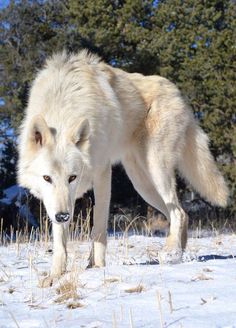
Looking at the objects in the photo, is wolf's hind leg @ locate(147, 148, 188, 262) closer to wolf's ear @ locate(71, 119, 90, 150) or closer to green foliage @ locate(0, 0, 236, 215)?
wolf's ear @ locate(71, 119, 90, 150)

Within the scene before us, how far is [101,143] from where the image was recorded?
17.2ft

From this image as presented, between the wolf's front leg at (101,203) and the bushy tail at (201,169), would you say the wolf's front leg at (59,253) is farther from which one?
the bushy tail at (201,169)

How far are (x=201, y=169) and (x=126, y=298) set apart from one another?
157 inches

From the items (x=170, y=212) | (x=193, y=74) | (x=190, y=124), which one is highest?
(x=193, y=74)

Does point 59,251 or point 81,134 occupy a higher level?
point 81,134

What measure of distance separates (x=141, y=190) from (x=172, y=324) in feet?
14.2

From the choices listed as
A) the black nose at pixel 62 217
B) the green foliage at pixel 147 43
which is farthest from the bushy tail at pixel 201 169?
the green foliage at pixel 147 43

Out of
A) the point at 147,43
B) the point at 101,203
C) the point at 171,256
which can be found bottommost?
the point at 171,256

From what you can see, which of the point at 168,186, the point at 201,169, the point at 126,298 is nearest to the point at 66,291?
the point at 126,298

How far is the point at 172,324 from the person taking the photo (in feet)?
8.50

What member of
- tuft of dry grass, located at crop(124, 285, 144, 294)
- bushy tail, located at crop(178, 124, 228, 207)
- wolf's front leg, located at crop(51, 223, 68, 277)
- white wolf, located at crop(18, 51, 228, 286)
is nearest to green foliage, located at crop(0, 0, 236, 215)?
bushy tail, located at crop(178, 124, 228, 207)

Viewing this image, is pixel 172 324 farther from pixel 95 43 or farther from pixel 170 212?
pixel 95 43

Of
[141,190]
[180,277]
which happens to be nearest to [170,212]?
[141,190]

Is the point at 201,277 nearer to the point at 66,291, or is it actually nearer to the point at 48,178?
the point at 66,291
